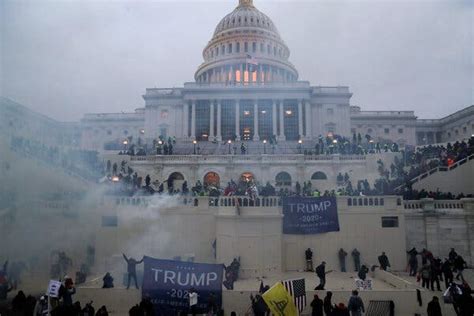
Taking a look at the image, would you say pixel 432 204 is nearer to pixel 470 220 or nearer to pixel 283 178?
pixel 470 220

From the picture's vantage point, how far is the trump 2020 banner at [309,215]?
23.2 metres

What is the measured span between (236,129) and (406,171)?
1358 inches

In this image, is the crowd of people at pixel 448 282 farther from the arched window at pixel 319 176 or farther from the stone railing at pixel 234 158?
the stone railing at pixel 234 158

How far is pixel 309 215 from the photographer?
23.4m

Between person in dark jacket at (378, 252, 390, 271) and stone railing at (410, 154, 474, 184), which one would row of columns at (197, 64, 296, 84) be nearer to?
stone railing at (410, 154, 474, 184)

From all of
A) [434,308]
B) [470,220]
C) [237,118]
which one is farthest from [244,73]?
[434,308]

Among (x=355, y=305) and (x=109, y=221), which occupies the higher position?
(x=109, y=221)

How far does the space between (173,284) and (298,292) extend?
4494 mm

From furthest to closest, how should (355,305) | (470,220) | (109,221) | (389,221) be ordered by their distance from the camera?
1. (470,220)
2. (109,221)
3. (389,221)
4. (355,305)

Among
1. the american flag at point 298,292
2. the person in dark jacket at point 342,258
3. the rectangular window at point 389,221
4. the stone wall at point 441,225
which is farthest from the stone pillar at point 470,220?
the american flag at point 298,292

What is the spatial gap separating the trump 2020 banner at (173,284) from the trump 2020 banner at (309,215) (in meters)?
8.83

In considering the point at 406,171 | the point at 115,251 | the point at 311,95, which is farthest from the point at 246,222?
the point at 311,95

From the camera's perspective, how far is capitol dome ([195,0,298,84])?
86938 millimetres

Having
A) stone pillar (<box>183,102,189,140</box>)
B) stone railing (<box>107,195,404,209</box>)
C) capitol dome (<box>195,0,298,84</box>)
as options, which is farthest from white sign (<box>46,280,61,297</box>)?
capitol dome (<box>195,0,298,84</box>)
